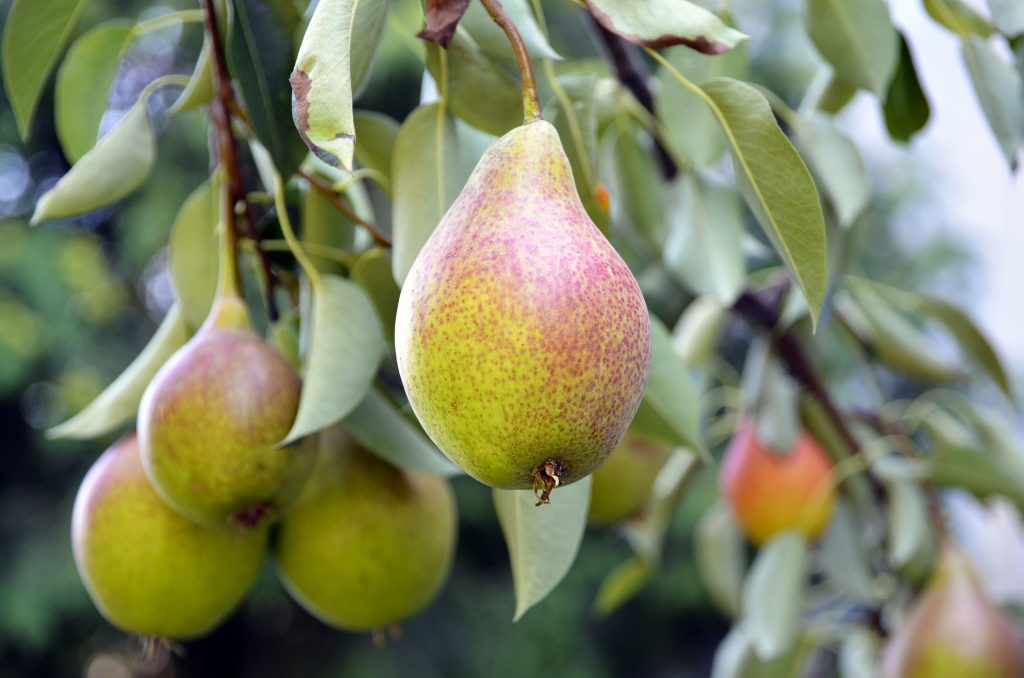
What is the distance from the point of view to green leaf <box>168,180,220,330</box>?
55cm

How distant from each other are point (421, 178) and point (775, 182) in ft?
0.47

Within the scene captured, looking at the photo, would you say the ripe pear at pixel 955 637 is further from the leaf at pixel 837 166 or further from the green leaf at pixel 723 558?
the leaf at pixel 837 166

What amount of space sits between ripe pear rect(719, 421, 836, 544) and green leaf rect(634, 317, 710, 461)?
0.40m

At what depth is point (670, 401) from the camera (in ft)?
1.70

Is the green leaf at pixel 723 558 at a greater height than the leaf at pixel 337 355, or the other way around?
the leaf at pixel 337 355

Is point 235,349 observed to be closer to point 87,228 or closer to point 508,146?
point 508,146

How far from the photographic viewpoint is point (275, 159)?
45 centimetres

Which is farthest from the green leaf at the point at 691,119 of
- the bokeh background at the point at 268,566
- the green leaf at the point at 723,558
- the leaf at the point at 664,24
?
the bokeh background at the point at 268,566

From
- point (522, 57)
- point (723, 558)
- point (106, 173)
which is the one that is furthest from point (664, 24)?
point (723, 558)

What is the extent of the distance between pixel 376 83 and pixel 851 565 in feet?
7.70

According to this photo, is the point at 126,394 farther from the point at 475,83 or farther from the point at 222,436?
the point at 475,83

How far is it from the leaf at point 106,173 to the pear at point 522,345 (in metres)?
0.24

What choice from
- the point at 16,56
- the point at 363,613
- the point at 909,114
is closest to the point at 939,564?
the point at 909,114

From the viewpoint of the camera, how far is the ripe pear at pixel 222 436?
414 mm
